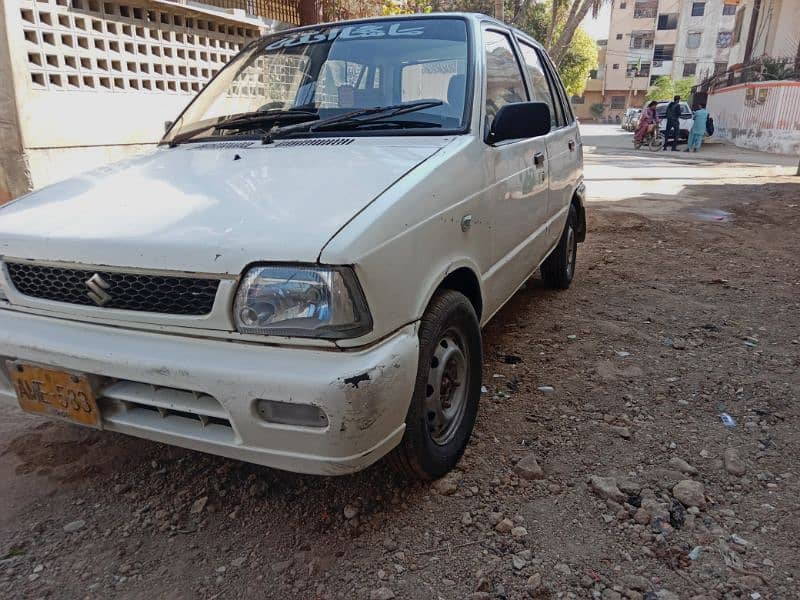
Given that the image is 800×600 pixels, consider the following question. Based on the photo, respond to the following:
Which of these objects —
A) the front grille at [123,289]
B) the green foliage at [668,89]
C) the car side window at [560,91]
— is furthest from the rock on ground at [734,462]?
the green foliage at [668,89]

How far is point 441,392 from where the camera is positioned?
2213 millimetres

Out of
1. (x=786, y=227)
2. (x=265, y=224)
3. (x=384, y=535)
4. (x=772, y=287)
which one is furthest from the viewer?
(x=786, y=227)

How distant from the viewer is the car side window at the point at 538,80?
3.62 metres

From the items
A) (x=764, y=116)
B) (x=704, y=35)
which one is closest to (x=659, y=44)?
(x=704, y=35)

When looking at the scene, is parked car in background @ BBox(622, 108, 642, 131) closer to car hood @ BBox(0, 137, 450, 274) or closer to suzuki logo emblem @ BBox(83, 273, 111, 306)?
car hood @ BBox(0, 137, 450, 274)

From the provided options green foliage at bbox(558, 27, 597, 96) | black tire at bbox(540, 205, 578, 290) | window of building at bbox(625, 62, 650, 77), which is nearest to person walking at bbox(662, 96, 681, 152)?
black tire at bbox(540, 205, 578, 290)

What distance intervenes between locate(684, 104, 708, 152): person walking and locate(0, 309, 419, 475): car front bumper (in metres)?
20.2

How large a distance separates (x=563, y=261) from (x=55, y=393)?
3630 millimetres

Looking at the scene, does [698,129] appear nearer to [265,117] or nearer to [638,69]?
[265,117]

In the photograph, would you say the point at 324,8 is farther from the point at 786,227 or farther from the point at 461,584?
the point at 461,584

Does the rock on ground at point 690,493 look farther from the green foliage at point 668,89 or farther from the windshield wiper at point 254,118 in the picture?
the green foliage at point 668,89

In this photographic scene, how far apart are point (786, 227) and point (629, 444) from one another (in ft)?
19.6

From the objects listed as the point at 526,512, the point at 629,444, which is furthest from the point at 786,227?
the point at 526,512

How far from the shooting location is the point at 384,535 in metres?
2.00
